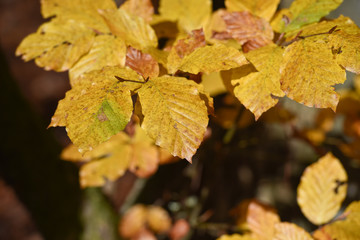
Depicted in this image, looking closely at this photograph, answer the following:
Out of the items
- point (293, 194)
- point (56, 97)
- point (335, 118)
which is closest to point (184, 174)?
point (293, 194)

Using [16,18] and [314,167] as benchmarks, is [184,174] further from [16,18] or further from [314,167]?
[16,18]

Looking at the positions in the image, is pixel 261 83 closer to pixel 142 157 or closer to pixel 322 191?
pixel 322 191

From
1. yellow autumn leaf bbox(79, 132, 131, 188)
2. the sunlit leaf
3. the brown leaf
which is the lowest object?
yellow autumn leaf bbox(79, 132, 131, 188)

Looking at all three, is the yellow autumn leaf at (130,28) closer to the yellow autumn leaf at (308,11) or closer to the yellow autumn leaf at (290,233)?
the yellow autumn leaf at (308,11)

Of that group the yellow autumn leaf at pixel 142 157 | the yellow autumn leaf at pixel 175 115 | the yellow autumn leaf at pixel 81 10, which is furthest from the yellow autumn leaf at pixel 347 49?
the yellow autumn leaf at pixel 142 157

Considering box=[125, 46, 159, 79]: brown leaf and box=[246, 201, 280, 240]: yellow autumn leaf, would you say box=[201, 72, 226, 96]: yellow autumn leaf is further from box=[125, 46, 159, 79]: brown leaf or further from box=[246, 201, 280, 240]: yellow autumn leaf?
box=[246, 201, 280, 240]: yellow autumn leaf

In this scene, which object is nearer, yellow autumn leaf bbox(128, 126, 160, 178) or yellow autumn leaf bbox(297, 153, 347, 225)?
yellow autumn leaf bbox(297, 153, 347, 225)

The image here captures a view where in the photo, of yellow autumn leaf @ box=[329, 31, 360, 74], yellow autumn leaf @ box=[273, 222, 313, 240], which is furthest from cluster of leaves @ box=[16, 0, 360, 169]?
yellow autumn leaf @ box=[273, 222, 313, 240]

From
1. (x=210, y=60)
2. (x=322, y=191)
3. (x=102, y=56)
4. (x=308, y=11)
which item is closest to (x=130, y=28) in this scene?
(x=102, y=56)
